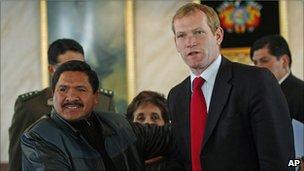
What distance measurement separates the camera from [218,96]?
209cm

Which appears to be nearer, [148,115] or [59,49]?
[148,115]

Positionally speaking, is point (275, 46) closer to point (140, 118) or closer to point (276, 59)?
point (276, 59)

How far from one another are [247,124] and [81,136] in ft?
2.35

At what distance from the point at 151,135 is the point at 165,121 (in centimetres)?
49

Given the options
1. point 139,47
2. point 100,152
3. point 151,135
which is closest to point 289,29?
point 139,47

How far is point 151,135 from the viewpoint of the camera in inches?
96.6

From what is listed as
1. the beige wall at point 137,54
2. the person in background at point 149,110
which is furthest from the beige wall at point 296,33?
the person in background at point 149,110

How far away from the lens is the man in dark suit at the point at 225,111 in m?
1.97

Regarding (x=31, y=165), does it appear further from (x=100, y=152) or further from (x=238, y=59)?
(x=238, y=59)

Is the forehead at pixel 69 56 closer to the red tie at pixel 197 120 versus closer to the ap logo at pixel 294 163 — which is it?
the red tie at pixel 197 120

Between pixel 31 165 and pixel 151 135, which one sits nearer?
pixel 31 165

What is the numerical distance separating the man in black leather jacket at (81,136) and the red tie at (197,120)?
0.29m

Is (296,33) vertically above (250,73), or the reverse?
(296,33)

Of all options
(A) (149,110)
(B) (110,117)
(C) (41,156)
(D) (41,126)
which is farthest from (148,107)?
(C) (41,156)
